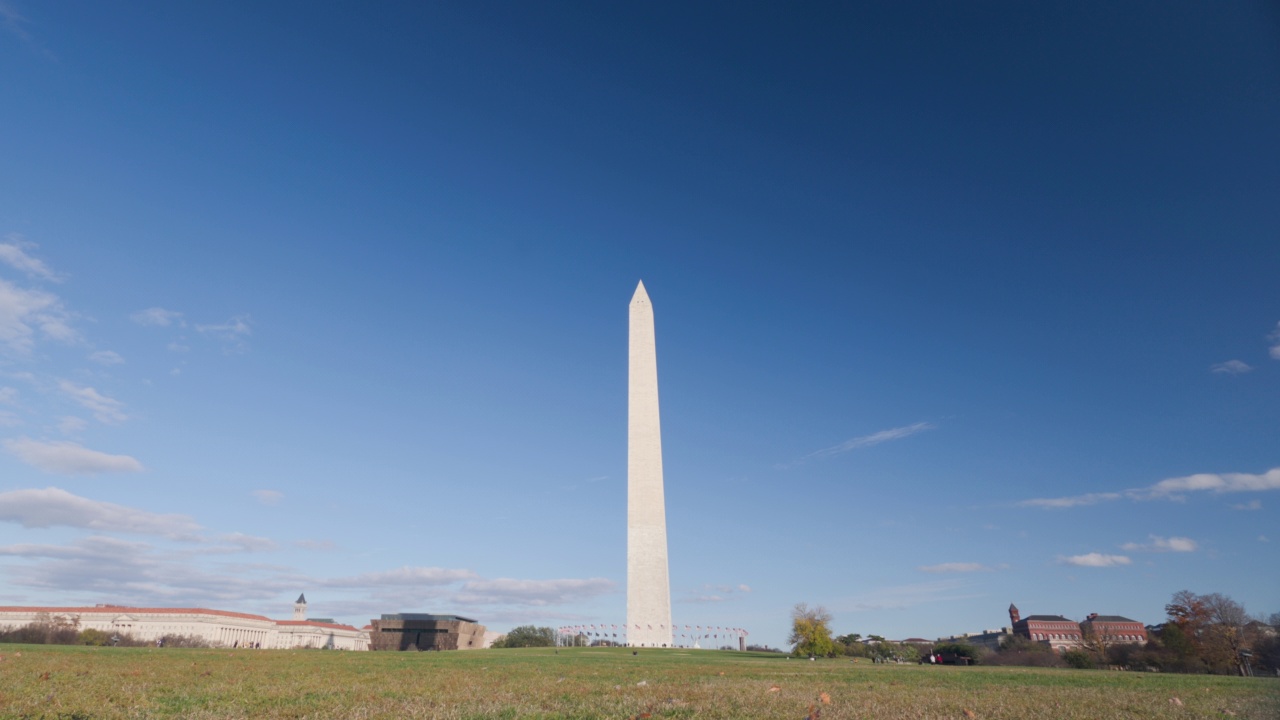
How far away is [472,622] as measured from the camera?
2884 inches

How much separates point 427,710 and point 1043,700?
27.1 feet

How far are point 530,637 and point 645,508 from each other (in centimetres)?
2111

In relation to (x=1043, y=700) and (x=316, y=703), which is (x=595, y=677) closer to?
(x=316, y=703)

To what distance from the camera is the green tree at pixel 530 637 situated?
192 ft

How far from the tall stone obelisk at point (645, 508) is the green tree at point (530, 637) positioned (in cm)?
1657

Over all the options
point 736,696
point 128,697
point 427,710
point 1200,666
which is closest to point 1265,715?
point 736,696

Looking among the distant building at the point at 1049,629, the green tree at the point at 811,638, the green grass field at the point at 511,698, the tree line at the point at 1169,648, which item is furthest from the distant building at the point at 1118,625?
the green grass field at the point at 511,698

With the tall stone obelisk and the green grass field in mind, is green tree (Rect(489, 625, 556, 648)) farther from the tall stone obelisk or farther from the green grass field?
the green grass field

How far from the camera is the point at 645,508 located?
48469mm

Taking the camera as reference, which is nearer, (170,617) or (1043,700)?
(1043,700)

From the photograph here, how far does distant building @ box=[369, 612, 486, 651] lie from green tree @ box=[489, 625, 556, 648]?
6587 millimetres

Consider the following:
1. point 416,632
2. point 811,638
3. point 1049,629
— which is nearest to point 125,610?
point 416,632

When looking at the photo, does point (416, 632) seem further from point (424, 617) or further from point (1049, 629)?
point (1049, 629)

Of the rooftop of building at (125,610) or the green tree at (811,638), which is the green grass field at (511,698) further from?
the rooftop of building at (125,610)
